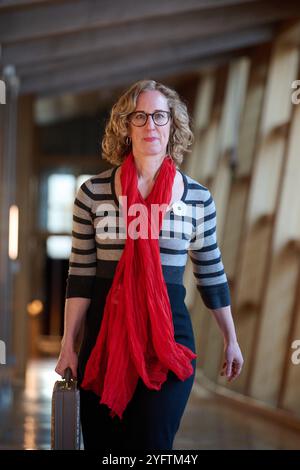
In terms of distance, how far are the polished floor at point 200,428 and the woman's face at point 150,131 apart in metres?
3.51

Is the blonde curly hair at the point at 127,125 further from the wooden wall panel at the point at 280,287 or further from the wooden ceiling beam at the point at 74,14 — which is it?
the wooden wall panel at the point at 280,287

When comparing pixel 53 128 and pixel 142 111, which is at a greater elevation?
pixel 53 128

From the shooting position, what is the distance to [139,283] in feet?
9.14

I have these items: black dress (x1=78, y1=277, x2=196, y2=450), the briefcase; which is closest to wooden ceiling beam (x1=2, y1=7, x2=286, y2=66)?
black dress (x1=78, y1=277, x2=196, y2=450)

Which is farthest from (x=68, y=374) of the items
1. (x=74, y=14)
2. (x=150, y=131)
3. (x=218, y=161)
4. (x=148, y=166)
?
(x=218, y=161)

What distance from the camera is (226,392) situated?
9828mm

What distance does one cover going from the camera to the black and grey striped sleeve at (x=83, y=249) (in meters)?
2.87

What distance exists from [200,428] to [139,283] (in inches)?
192

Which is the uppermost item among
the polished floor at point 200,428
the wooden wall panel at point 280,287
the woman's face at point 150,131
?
the woman's face at point 150,131

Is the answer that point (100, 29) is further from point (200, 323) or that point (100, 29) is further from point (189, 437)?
point (200, 323)

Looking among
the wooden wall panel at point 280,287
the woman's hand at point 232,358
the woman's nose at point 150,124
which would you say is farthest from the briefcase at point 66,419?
the wooden wall panel at point 280,287

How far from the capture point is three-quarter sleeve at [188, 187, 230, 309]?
9.59 ft

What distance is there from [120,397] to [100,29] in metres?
6.54
